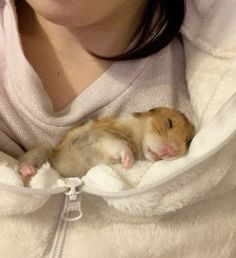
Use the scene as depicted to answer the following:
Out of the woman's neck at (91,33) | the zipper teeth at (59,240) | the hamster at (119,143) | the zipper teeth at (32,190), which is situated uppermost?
the woman's neck at (91,33)

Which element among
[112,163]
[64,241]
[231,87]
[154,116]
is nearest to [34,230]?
[64,241]

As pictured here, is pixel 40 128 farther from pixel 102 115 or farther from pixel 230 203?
pixel 230 203

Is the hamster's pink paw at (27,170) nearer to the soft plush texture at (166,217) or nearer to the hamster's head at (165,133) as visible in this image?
the soft plush texture at (166,217)

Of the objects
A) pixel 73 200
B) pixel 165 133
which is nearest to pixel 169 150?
pixel 165 133

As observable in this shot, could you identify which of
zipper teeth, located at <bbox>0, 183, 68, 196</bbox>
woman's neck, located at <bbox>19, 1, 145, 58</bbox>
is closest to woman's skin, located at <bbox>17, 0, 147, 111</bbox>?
woman's neck, located at <bbox>19, 1, 145, 58</bbox>

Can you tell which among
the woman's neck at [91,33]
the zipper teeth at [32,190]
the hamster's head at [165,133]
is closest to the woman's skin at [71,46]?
the woman's neck at [91,33]

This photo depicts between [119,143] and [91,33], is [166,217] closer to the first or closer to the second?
[119,143]
